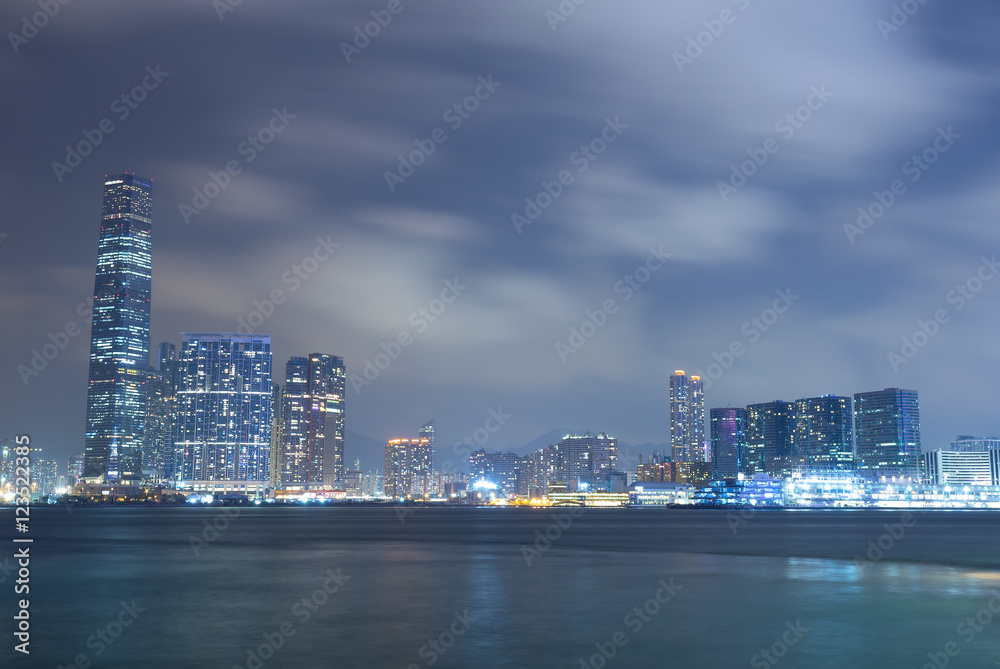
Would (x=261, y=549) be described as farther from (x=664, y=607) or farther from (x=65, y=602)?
(x=664, y=607)

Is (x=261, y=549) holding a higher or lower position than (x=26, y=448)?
lower

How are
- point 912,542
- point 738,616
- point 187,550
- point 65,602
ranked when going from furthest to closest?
point 912,542 → point 187,550 → point 65,602 → point 738,616

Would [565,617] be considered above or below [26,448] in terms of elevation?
below

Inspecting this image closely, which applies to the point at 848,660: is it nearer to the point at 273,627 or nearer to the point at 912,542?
the point at 273,627

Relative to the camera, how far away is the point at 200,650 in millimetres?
37344

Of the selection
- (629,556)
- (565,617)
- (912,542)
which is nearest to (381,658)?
(565,617)

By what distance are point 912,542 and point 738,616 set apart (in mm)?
82663

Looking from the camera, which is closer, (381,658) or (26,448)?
(381,658)

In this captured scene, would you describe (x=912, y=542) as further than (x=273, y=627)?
Yes

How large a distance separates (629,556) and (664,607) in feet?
139

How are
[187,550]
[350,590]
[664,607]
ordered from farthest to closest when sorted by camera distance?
[187,550]
[350,590]
[664,607]

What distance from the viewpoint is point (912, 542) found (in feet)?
383

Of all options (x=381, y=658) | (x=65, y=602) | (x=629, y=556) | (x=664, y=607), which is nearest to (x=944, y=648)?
(x=664, y=607)

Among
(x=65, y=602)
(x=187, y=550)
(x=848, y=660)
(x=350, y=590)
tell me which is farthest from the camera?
(x=187, y=550)
